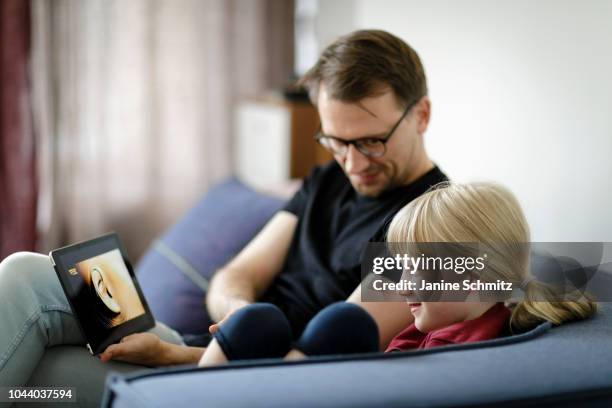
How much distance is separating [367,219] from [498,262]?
440mm

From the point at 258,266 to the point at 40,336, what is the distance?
22.2 inches

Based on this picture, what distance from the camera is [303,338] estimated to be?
1.18 metres

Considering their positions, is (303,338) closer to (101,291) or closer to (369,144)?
(101,291)

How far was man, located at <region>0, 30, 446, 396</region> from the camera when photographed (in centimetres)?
146

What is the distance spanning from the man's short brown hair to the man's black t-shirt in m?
0.19

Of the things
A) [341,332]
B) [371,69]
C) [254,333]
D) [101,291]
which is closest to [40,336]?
[101,291]

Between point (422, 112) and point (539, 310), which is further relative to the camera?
point (422, 112)

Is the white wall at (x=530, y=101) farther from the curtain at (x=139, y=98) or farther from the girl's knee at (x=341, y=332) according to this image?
the curtain at (x=139, y=98)

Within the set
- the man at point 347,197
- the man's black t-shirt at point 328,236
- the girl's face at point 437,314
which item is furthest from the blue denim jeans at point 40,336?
the girl's face at point 437,314

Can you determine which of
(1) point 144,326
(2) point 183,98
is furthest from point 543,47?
(2) point 183,98

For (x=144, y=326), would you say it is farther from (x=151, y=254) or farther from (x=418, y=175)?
(x=151, y=254)

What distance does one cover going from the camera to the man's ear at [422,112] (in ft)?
5.46

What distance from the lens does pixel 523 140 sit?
6.11 feet

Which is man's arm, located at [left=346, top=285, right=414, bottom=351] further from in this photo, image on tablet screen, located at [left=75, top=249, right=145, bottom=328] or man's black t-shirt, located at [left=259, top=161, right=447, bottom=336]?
image on tablet screen, located at [left=75, top=249, right=145, bottom=328]
